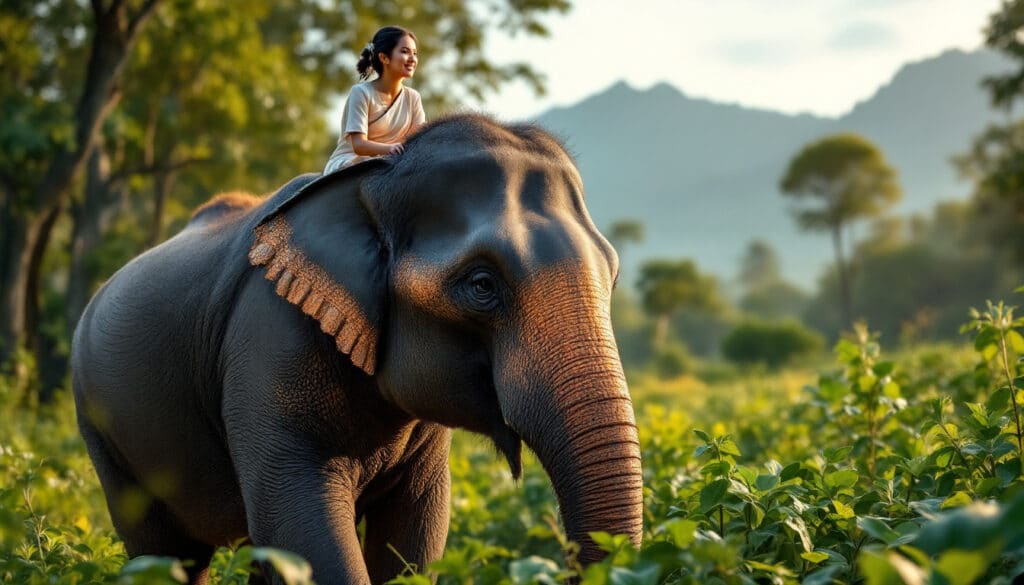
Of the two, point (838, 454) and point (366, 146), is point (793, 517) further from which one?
point (366, 146)

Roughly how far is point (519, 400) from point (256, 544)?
43.1 inches

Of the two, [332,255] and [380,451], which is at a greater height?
[332,255]

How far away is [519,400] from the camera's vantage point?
2.98 meters

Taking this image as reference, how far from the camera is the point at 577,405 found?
2.85m

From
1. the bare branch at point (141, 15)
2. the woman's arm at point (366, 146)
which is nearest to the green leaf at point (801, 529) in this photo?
the woman's arm at point (366, 146)

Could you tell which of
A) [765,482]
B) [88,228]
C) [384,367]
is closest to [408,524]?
[384,367]

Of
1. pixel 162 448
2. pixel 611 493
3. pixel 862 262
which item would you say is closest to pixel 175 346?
pixel 162 448

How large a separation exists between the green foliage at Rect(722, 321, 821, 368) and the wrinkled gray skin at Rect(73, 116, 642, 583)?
43.3m

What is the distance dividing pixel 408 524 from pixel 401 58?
5.42 feet

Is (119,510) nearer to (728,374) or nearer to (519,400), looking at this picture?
(519,400)

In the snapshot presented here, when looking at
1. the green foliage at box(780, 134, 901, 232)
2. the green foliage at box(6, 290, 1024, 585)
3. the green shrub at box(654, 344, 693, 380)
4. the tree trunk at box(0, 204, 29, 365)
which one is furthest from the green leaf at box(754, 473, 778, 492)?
the green foliage at box(780, 134, 901, 232)

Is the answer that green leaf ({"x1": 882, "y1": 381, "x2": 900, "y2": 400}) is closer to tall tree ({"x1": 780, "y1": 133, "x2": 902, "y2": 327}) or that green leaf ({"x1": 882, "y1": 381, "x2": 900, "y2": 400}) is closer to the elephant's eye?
the elephant's eye

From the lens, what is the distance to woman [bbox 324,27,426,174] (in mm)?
3814

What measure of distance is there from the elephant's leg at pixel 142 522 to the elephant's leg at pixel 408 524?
84 centimetres
